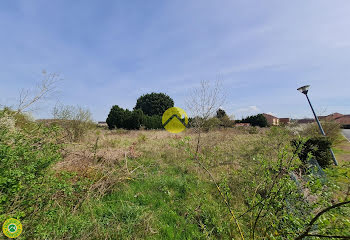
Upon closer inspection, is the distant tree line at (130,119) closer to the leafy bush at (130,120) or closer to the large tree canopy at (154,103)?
the leafy bush at (130,120)

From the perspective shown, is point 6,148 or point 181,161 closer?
point 6,148

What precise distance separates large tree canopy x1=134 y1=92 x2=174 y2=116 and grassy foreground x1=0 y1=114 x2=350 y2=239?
2618cm

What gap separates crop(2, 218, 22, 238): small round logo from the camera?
1.19 meters

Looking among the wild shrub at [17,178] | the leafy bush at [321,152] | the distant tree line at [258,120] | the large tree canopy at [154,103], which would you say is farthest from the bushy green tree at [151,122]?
the wild shrub at [17,178]

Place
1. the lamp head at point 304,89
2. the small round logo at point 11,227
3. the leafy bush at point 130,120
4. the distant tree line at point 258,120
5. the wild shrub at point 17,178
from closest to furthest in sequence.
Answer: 1. the small round logo at point 11,227
2. the wild shrub at point 17,178
3. the lamp head at point 304,89
4. the leafy bush at point 130,120
5. the distant tree line at point 258,120

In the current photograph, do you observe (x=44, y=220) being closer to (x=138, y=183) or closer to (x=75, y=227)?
(x=75, y=227)

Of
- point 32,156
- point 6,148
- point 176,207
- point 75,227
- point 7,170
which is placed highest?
point 6,148

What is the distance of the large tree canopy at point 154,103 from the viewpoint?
30172 mm

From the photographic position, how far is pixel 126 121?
21031 millimetres

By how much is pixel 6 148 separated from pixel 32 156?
32cm

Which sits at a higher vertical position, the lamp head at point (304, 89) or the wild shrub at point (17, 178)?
the lamp head at point (304, 89)

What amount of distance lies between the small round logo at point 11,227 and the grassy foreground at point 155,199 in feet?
0.17

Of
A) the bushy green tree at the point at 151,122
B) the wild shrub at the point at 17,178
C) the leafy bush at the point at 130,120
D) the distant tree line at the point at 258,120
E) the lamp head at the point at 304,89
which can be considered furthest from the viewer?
the distant tree line at the point at 258,120

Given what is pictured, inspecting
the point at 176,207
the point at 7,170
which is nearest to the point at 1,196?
the point at 7,170
